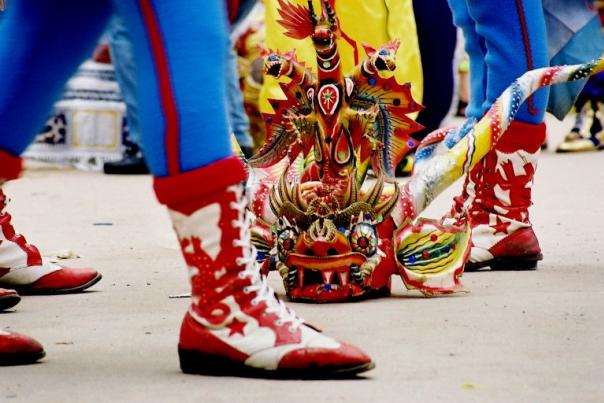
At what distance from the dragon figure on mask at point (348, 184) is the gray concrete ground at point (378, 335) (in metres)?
0.08

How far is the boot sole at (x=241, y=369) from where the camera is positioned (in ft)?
7.73

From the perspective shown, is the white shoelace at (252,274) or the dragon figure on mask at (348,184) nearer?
the white shoelace at (252,274)

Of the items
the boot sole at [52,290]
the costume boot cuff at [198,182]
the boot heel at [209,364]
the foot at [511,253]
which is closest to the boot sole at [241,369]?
the boot heel at [209,364]

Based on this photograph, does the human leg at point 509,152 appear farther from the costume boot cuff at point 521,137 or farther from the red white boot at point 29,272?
the red white boot at point 29,272

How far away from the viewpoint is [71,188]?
7035 millimetres

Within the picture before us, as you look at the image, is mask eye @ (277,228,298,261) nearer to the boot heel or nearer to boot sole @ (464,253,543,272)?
boot sole @ (464,253,543,272)

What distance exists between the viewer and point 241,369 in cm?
240

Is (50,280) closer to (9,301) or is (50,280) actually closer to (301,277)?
(9,301)

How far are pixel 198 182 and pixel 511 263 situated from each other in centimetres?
173

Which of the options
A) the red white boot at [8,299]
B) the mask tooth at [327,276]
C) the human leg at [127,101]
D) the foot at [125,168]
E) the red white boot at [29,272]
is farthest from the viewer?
the foot at [125,168]

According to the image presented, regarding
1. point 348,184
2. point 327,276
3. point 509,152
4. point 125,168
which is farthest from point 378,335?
point 125,168

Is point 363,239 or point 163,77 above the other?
point 163,77

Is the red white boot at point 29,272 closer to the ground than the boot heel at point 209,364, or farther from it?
closer to the ground

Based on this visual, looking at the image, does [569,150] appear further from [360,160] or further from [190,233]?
[190,233]
